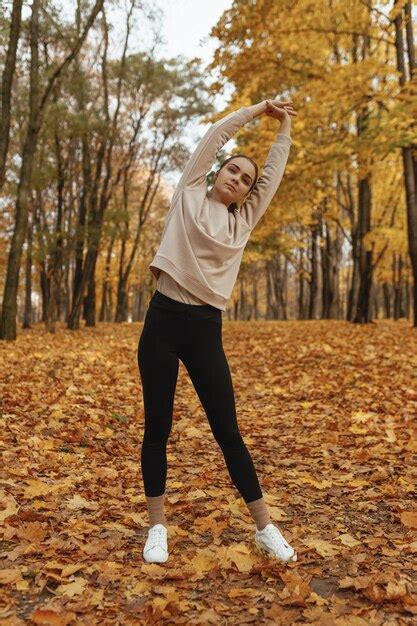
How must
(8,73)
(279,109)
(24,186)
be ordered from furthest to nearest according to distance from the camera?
(24,186) < (8,73) < (279,109)

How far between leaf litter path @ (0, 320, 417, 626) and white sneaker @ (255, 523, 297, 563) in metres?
0.07

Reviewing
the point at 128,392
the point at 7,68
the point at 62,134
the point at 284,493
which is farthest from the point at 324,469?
the point at 62,134

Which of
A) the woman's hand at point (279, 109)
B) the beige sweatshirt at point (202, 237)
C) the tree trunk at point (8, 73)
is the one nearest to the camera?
the beige sweatshirt at point (202, 237)

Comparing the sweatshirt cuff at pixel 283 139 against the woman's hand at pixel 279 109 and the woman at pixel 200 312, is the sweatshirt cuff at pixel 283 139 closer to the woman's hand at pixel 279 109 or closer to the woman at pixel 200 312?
the woman's hand at pixel 279 109

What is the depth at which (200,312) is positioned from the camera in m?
2.79

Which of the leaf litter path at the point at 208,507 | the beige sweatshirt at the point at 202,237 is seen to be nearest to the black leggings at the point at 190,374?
the beige sweatshirt at the point at 202,237

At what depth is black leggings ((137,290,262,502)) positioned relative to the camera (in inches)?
110

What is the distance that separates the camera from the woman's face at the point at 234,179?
2.94m

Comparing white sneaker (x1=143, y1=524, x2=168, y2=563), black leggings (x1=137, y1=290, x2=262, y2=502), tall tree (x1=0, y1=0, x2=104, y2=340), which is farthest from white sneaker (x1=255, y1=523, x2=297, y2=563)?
tall tree (x1=0, y1=0, x2=104, y2=340)

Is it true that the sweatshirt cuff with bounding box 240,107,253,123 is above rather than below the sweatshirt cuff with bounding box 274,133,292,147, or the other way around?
above

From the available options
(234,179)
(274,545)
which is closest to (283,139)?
(234,179)

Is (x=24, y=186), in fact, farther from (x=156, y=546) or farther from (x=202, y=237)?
(x=156, y=546)

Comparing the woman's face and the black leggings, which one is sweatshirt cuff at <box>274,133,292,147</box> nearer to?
the woman's face

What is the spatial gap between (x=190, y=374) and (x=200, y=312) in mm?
367
